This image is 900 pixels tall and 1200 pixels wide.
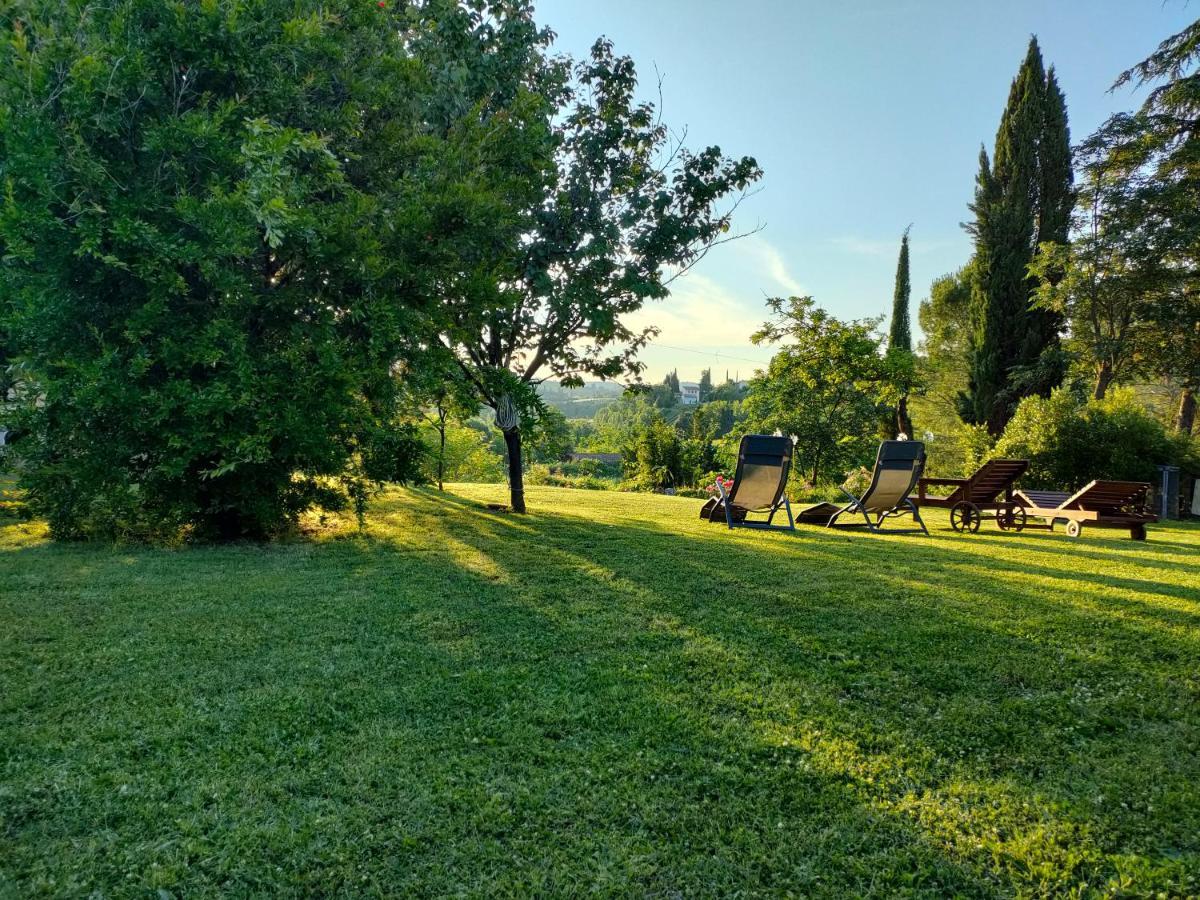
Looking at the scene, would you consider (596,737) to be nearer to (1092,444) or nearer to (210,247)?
(210,247)

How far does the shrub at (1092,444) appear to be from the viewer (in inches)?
529

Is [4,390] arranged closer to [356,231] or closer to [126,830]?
[356,231]

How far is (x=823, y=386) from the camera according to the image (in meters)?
17.4

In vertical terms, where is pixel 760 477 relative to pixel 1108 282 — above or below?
below

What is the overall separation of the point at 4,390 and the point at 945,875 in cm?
983

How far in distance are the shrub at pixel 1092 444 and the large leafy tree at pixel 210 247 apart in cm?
1443

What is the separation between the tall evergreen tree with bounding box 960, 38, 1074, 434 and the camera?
69.8ft

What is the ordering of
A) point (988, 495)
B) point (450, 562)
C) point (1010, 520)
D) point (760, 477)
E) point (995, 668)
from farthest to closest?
1. point (1010, 520)
2. point (988, 495)
3. point (760, 477)
4. point (450, 562)
5. point (995, 668)

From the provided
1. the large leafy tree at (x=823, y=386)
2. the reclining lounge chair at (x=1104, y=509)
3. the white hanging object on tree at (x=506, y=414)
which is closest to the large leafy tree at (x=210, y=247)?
the white hanging object on tree at (x=506, y=414)

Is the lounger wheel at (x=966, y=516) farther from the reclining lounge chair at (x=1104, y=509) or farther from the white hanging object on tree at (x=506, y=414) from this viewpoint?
the white hanging object on tree at (x=506, y=414)

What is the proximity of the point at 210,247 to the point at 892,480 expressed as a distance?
346 inches

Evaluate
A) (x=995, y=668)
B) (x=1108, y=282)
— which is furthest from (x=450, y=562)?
(x=1108, y=282)

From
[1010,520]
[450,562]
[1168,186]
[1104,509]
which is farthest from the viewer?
[1168,186]

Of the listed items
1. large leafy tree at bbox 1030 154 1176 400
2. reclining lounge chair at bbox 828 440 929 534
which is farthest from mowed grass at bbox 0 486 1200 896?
large leafy tree at bbox 1030 154 1176 400
